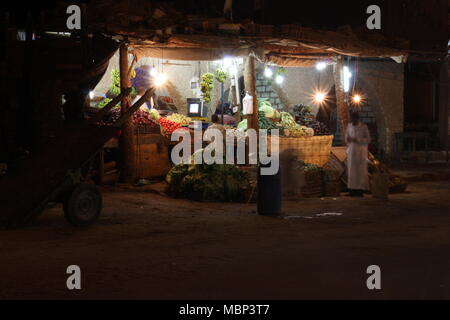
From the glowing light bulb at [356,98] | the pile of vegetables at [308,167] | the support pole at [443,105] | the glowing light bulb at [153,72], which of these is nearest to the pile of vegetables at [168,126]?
the glowing light bulb at [153,72]

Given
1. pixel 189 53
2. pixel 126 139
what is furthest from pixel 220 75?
pixel 126 139

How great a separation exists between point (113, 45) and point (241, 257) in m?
8.01

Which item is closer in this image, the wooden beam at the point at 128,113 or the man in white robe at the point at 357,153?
the wooden beam at the point at 128,113

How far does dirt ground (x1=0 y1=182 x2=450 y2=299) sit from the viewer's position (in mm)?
6617

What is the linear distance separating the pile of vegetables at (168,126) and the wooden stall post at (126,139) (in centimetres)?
172

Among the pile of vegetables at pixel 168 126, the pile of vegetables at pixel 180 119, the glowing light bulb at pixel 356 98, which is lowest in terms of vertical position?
the pile of vegetables at pixel 168 126

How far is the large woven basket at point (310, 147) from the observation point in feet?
54.8

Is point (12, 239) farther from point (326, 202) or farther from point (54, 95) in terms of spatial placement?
point (326, 202)

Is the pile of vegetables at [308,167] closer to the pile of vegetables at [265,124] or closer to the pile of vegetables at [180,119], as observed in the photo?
the pile of vegetables at [265,124]

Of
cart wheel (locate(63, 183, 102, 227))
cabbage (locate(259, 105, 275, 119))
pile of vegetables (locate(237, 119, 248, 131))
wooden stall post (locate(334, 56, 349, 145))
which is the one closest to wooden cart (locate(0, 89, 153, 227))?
cart wheel (locate(63, 183, 102, 227))

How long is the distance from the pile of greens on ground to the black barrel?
2191mm

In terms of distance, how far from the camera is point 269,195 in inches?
482

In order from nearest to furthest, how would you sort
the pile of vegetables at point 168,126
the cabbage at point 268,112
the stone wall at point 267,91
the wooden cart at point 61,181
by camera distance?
the wooden cart at point 61,181 < the pile of vegetables at point 168,126 < the cabbage at point 268,112 < the stone wall at point 267,91

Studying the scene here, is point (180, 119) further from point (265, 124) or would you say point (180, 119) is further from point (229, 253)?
point (229, 253)
